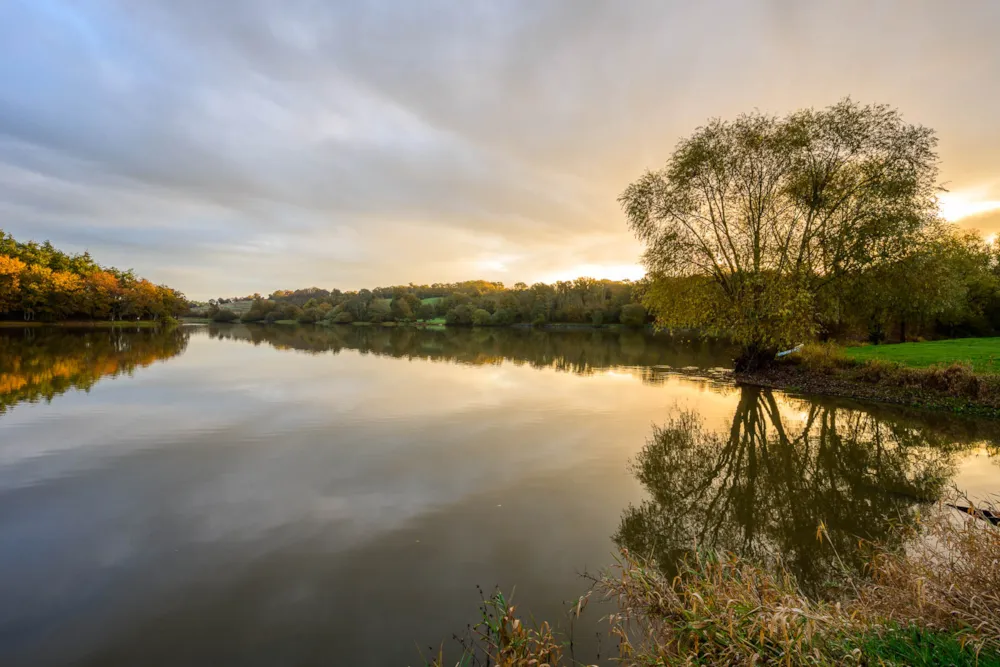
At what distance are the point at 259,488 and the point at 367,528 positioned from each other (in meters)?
2.99

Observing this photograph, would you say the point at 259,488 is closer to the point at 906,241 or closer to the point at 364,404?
the point at 364,404

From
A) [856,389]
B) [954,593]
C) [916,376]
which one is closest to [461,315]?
[856,389]

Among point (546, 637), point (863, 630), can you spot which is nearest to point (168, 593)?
point (546, 637)

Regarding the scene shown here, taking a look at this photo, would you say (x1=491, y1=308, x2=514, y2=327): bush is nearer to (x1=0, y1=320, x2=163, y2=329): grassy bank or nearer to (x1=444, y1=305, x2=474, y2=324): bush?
(x1=444, y1=305, x2=474, y2=324): bush

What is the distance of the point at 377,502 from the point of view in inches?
320

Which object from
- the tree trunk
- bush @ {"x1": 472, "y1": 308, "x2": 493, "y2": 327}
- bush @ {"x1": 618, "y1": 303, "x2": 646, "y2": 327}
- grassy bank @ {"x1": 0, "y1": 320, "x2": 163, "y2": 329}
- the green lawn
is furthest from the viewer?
bush @ {"x1": 472, "y1": 308, "x2": 493, "y2": 327}

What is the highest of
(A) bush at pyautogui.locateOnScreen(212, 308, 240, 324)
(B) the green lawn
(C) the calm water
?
(A) bush at pyautogui.locateOnScreen(212, 308, 240, 324)

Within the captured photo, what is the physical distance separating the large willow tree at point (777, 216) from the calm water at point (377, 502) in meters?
6.97

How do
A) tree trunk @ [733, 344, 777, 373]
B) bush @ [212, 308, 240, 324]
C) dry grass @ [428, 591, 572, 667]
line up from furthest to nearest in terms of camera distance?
bush @ [212, 308, 240, 324], tree trunk @ [733, 344, 777, 373], dry grass @ [428, 591, 572, 667]

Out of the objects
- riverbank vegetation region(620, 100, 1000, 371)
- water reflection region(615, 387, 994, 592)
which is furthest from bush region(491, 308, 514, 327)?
water reflection region(615, 387, 994, 592)

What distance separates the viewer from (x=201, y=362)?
1174 inches

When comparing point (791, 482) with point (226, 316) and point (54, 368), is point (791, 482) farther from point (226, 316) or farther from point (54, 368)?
point (226, 316)

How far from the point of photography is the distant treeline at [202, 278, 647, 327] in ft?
323

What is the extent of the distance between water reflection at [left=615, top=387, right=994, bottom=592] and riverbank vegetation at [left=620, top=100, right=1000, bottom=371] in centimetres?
863
